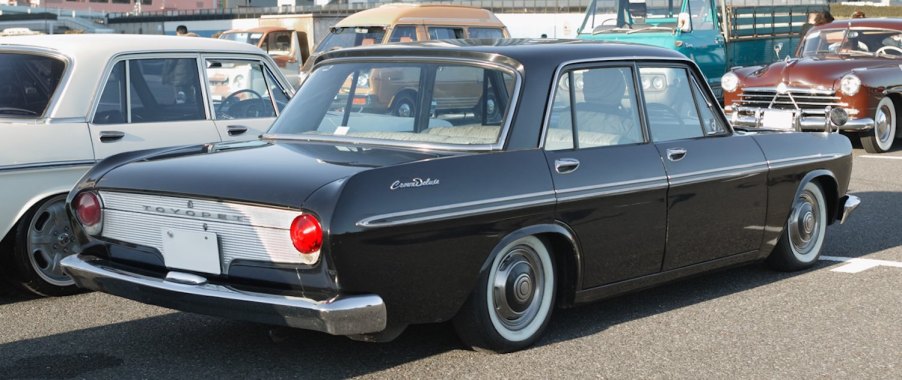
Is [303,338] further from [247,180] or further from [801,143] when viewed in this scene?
[801,143]

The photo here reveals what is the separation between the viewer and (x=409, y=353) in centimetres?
517

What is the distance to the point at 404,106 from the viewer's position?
5.50 m

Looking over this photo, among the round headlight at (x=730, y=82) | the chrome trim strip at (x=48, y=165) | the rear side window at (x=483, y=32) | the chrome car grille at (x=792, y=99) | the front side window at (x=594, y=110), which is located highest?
the front side window at (x=594, y=110)

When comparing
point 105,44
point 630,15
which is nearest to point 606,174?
point 105,44

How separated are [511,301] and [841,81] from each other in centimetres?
1001

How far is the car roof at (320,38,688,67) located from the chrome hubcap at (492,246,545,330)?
89 centimetres

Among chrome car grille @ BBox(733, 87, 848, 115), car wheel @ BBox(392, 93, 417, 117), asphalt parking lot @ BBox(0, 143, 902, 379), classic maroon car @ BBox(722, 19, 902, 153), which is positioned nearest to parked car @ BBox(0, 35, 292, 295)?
asphalt parking lot @ BBox(0, 143, 902, 379)

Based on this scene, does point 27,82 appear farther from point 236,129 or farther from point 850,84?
point 850,84

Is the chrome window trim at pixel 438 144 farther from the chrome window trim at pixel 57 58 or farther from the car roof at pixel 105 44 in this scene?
the car roof at pixel 105 44

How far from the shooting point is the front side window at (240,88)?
7.53 metres

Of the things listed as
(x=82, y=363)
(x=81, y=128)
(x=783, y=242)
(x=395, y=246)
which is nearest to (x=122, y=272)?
(x=82, y=363)

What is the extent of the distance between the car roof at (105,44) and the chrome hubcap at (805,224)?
364 centimetres

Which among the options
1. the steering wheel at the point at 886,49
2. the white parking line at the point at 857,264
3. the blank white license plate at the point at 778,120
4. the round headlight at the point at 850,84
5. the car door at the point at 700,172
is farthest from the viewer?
the steering wheel at the point at 886,49

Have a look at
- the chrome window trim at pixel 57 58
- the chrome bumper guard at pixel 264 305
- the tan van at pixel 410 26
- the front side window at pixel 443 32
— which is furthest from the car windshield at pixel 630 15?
the chrome bumper guard at pixel 264 305
